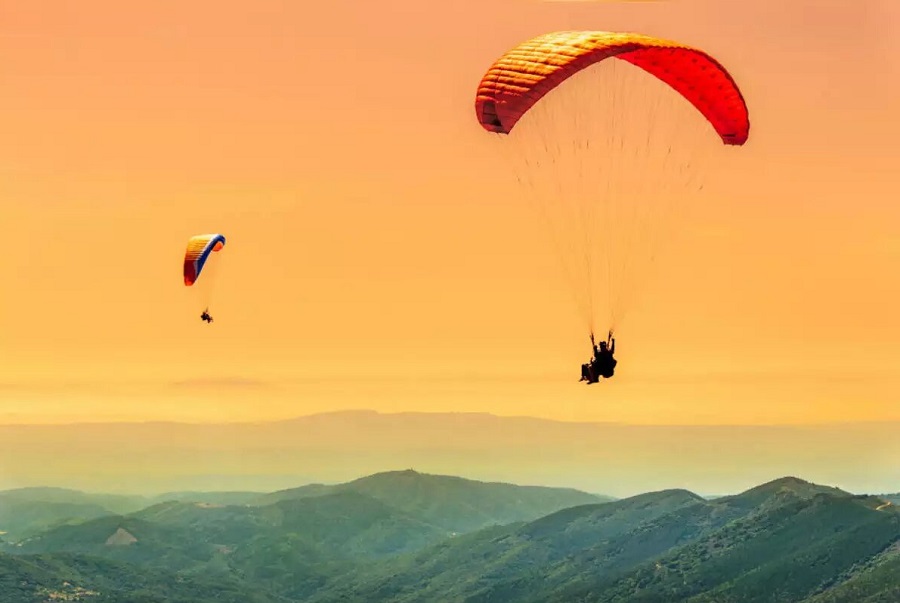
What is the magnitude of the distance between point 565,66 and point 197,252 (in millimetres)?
79488

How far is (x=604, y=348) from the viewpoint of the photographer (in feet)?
284

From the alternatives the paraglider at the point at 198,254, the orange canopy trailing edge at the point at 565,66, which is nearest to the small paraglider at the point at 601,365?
the orange canopy trailing edge at the point at 565,66

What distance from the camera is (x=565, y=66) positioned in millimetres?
80938

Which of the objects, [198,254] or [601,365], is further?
[198,254]

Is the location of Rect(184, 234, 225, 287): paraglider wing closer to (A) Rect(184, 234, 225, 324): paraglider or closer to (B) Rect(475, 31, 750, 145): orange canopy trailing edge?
(A) Rect(184, 234, 225, 324): paraglider

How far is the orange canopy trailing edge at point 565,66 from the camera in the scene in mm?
80875

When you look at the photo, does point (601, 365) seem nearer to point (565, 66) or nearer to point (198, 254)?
point (565, 66)

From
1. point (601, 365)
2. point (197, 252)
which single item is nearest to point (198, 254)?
point (197, 252)

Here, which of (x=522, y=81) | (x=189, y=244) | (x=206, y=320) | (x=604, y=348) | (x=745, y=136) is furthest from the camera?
(x=189, y=244)

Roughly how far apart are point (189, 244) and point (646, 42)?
84.0 meters

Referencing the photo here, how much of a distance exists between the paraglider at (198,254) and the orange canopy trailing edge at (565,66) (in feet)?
224

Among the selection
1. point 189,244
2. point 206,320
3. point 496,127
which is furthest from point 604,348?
point 189,244

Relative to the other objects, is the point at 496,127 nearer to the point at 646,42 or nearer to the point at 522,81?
the point at 522,81

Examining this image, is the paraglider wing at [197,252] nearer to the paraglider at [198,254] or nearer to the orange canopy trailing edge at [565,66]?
the paraglider at [198,254]
